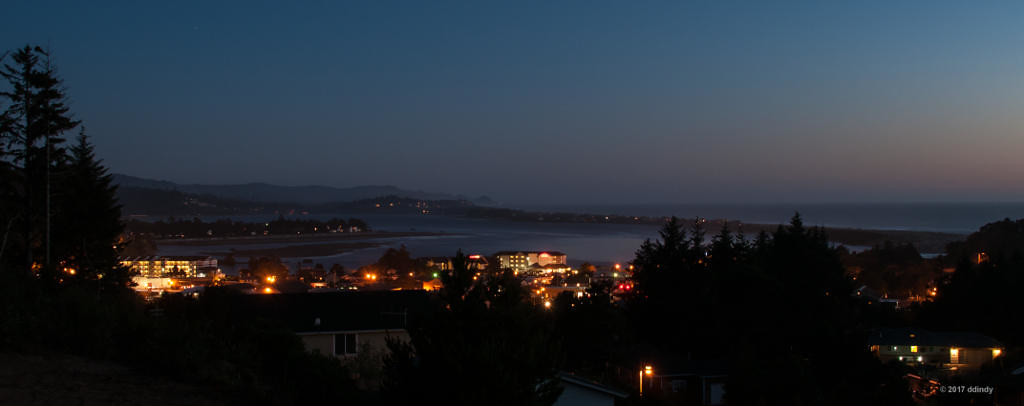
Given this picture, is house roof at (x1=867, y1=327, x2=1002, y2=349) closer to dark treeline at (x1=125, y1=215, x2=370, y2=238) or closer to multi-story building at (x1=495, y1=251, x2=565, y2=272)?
multi-story building at (x1=495, y1=251, x2=565, y2=272)

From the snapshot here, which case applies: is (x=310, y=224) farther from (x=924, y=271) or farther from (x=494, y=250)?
(x=924, y=271)

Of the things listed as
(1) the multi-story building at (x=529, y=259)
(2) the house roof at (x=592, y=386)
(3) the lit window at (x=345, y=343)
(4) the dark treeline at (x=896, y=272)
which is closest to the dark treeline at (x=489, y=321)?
(2) the house roof at (x=592, y=386)

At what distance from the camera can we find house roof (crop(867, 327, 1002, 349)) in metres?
15.6

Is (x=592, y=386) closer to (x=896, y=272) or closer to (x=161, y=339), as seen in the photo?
(x=161, y=339)

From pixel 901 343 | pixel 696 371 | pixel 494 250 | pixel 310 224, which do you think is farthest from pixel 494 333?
pixel 310 224

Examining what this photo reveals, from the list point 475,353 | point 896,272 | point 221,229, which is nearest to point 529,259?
point 896,272

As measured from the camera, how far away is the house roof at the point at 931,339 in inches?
616

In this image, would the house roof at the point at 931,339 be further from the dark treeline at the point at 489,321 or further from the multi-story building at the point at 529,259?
the multi-story building at the point at 529,259

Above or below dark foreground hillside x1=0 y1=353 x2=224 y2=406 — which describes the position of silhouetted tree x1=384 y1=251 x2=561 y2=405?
above

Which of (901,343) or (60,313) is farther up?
(60,313)

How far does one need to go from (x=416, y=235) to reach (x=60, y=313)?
7303 cm

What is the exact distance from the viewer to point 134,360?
5.95 meters

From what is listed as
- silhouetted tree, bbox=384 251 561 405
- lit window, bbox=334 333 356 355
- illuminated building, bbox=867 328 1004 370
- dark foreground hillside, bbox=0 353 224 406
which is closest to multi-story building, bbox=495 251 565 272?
illuminated building, bbox=867 328 1004 370

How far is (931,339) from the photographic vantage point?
15.9m
